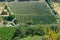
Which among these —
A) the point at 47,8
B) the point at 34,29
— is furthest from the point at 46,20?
the point at 34,29

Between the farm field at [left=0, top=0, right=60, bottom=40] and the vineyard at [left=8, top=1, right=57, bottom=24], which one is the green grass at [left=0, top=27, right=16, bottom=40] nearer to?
the farm field at [left=0, top=0, right=60, bottom=40]

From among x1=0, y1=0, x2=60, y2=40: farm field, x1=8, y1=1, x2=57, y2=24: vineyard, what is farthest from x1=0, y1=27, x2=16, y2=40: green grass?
x1=8, y1=1, x2=57, y2=24: vineyard

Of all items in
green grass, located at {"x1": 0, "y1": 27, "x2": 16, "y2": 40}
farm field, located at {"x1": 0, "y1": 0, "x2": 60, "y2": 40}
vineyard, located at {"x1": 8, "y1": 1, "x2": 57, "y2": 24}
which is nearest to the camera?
green grass, located at {"x1": 0, "y1": 27, "x2": 16, "y2": 40}

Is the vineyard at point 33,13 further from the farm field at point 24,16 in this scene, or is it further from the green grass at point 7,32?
the green grass at point 7,32

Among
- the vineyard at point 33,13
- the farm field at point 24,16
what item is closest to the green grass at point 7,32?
the farm field at point 24,16

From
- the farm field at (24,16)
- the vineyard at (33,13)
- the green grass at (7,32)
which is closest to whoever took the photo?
the green grass at (7,32)

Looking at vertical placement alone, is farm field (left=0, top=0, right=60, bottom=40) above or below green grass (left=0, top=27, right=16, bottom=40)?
below

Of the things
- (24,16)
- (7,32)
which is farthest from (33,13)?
(7,32)
